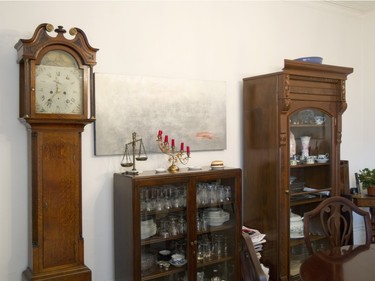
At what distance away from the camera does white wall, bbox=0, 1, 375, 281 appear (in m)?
2.35

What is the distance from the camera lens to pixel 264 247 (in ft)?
10.1

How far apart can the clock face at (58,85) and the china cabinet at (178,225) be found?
60 cm

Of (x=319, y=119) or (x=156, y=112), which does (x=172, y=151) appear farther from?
(x=319, y=119)

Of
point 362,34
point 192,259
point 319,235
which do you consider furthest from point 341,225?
point 362,34

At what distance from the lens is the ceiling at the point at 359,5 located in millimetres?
3916

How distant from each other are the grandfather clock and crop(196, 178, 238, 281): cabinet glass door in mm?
884

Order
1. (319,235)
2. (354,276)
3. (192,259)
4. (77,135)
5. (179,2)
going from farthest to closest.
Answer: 1. (319,235)
2. (179,2)
3. (192,259)
4. (77,135)
5. (354,276)

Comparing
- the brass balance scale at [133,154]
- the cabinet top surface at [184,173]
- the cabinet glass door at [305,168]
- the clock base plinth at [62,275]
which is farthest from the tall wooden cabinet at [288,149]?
the clock base plinth at [62,275]

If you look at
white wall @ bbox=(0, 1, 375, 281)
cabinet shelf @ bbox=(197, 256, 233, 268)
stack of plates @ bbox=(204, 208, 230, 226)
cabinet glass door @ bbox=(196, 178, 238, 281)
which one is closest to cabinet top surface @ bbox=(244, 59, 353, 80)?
white wall @ bbox=(0, 1, 375, 281)

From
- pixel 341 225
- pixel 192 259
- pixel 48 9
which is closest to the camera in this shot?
pixel 48 9

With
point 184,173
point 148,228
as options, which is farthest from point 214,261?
point 184,173

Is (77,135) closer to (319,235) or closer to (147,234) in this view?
(147,234)

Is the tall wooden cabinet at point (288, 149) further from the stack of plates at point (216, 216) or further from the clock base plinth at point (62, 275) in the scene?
the clock base plinth at point (62, 275)

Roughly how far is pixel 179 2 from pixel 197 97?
2.57 ft
